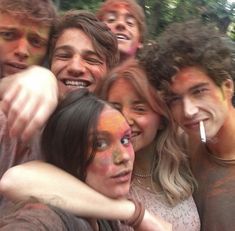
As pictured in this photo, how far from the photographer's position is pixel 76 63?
8.62 feet

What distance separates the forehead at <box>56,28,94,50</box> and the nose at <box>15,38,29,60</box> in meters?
0.22

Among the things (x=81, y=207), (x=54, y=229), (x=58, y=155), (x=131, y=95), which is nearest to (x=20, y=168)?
(x=58, y=155)

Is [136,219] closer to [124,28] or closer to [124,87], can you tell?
[124,87]

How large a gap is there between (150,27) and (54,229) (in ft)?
13.5

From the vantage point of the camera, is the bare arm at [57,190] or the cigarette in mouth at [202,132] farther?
the cigarette in mouth at [202,132]

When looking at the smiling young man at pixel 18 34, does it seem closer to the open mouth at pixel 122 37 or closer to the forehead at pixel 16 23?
the forehead at pixel 16 23

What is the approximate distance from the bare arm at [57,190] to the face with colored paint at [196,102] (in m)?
0.79

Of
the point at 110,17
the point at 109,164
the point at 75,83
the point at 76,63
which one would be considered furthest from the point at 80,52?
the point at 109,164

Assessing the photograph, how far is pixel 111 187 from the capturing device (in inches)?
71.4

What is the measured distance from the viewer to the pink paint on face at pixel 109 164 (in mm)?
1812

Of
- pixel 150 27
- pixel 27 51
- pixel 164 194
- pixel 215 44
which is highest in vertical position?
pixel 215 44

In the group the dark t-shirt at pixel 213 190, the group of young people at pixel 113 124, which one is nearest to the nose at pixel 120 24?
the group of young people at pixel 113 124

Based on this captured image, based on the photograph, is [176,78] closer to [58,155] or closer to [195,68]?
[195,68]

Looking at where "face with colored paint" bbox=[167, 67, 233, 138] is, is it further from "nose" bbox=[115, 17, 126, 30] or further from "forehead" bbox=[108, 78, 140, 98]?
"nose" bbox=[115, 17, 126, 30]
